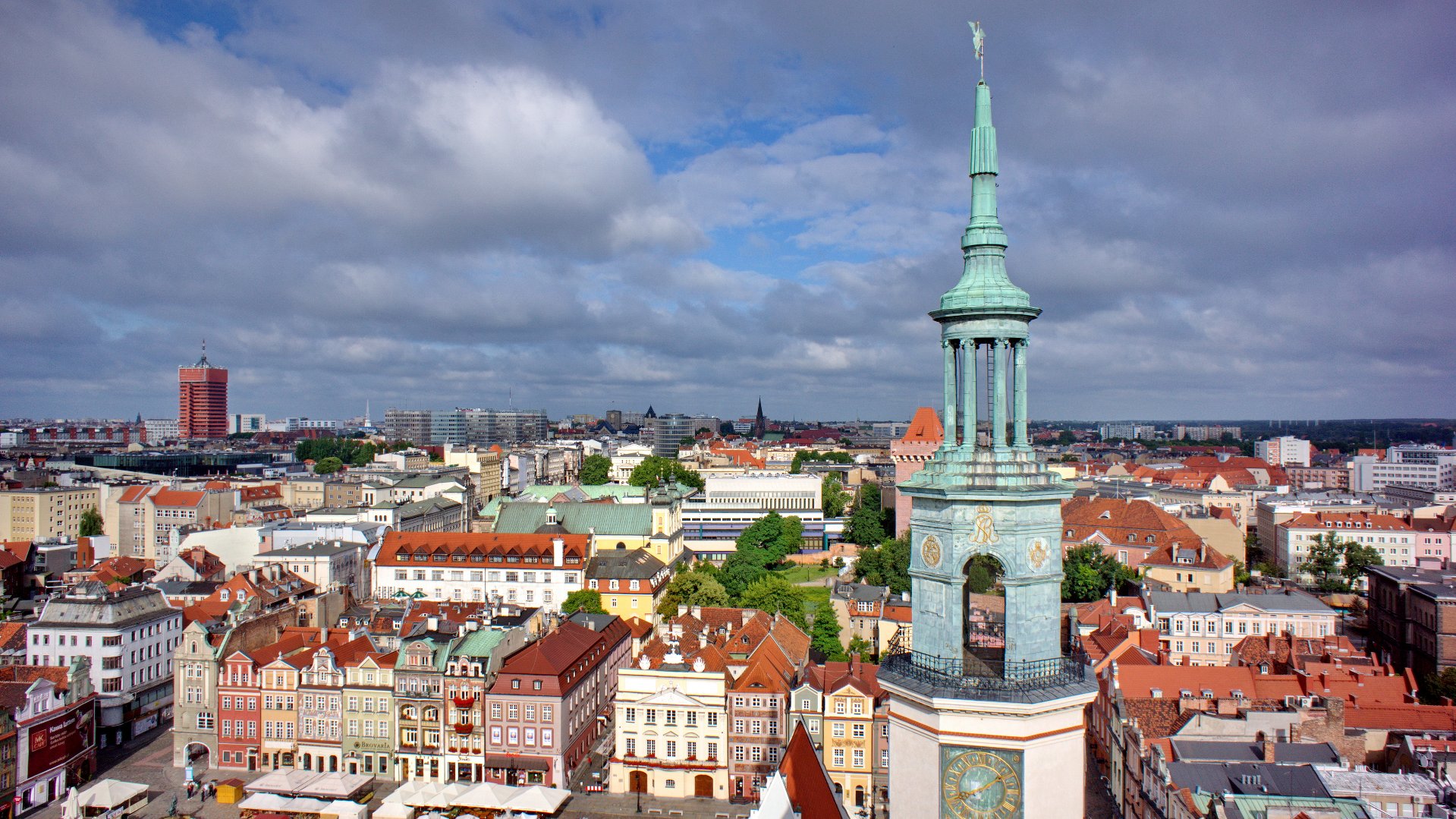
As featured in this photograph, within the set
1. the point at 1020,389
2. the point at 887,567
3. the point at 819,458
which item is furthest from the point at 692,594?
the point at 819,458

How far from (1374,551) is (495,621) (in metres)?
77.1

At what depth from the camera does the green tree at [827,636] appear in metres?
57.8

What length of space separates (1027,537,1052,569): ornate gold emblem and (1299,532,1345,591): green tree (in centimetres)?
8413

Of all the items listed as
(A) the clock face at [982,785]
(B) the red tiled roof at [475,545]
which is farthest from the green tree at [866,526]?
(A) the clock face at [982,785]

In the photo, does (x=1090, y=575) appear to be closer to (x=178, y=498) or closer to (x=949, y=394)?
(x=949, y=394)

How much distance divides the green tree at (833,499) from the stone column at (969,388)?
345ft

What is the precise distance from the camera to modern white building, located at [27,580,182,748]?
5159 cm

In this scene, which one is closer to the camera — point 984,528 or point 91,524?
point 984,528

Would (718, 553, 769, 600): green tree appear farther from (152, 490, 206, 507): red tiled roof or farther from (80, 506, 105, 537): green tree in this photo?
(80, 506, 105, 537): green tree

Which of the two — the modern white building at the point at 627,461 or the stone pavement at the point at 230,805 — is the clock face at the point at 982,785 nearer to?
the stone pavement at the point at 230,805

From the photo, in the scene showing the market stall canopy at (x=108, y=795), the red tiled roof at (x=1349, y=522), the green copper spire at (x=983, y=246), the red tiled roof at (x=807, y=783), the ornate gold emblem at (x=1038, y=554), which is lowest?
the market stall canopy at (x=108, y=795)

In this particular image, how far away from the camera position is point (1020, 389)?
47.1 feet

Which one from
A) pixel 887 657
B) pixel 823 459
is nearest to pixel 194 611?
pixel 887 657

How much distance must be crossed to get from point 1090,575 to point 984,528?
61.9 meters
